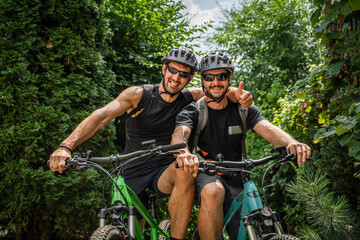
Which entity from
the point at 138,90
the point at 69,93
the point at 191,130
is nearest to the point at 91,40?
the point at 69,93

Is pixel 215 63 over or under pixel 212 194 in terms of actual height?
over

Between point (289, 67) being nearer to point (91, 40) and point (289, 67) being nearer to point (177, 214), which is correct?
point (91, 40)

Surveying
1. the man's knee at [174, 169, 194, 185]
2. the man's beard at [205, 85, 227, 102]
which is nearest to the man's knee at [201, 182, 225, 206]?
the man's knee at [174, 169, 194, 185]

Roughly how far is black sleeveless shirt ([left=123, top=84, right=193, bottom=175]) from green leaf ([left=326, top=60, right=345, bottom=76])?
1.45 m

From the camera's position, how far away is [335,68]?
10.1 ft

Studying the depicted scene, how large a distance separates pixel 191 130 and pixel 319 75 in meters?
1.50

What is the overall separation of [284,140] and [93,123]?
156 centimetres

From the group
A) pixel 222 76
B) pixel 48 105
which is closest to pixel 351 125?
pixel 222 76

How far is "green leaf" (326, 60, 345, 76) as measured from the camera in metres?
3.05

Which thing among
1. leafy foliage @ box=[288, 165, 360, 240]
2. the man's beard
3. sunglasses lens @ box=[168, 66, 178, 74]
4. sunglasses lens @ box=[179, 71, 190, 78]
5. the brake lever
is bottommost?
leafy foliage @ box=[288, 165, 360, 240]

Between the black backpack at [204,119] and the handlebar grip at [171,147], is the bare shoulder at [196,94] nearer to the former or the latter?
the black backpack at [204,119]

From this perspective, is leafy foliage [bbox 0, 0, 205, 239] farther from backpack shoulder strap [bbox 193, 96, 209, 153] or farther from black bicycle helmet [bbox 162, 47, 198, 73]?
backpack shoulder strap [bbox 193, 96, 209, 153]

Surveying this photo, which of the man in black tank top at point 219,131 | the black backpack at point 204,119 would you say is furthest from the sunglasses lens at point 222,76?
the black backpack at point 204,119

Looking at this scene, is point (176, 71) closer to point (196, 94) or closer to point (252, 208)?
point (196, 94)
